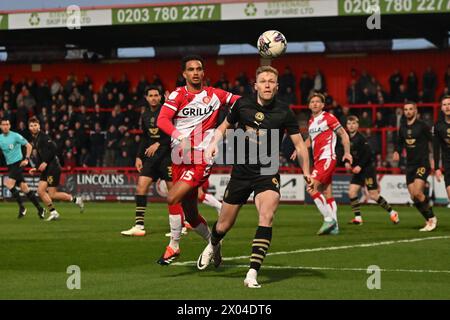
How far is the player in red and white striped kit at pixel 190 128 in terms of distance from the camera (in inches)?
474

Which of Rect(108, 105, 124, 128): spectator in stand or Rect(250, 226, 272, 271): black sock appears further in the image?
Rect(108, 105, 124, 128): spectator in stand

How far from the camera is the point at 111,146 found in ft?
120

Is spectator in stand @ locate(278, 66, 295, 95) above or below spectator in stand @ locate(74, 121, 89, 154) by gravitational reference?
above

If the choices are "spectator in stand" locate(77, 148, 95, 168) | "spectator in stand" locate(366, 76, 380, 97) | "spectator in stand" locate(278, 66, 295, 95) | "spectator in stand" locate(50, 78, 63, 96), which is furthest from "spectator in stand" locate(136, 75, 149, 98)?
"spectator in stand" locate(366, 76, 380, 97)

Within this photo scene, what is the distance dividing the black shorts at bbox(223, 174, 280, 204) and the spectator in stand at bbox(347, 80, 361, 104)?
25.3 metres

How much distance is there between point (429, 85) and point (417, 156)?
1582cm

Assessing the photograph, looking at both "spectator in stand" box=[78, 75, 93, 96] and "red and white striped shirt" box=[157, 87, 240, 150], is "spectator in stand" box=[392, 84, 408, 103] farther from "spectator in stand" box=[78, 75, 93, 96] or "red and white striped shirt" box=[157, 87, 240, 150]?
"red and white striped shirt" box=[157, 87, 240, 150]

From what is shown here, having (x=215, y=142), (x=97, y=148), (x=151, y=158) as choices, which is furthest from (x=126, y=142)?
(x=215, y=142)

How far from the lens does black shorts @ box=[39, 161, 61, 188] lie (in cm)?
2334

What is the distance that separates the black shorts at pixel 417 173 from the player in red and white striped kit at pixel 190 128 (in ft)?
26.4

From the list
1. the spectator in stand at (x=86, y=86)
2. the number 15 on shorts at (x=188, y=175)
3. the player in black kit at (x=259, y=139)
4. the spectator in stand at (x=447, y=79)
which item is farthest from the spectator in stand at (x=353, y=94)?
the player in black kit at (x=259, y=139)

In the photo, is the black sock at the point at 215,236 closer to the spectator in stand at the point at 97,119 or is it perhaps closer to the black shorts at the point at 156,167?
the black shorts at the point at 156,167

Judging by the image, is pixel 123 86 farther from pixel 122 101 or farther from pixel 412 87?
pixel 412 87
